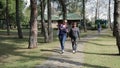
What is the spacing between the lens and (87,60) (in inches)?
596

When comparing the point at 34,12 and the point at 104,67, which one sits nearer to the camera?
the point at 104,67

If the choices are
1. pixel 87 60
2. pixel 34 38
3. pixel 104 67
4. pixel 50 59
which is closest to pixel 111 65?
pixel 104 67

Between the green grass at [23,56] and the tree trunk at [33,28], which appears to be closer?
the green grass at [23,56]

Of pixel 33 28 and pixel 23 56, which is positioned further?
pixel 33 28

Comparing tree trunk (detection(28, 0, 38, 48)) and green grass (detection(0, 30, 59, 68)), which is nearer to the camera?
green grass (detection(0, 30, 59, 68))

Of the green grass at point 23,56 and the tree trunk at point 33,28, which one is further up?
the tree trunk at point 33,28

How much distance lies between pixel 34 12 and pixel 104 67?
9.64 meters

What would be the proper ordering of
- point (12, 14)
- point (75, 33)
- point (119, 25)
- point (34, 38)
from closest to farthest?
point (119, 25) < point (75, 33) < point (34, 38) < point (12, 14)

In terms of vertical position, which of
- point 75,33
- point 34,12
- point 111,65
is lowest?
point 111,65

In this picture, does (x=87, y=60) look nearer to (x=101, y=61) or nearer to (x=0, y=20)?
(x=101, y=61)

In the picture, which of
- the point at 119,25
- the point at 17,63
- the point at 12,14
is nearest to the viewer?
the point at 17,63

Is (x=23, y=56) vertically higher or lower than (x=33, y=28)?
lower

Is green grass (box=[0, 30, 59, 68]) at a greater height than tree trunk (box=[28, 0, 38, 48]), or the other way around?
tree trunk (box=[28, 0, 38, 48])

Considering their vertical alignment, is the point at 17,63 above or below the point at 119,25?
below
